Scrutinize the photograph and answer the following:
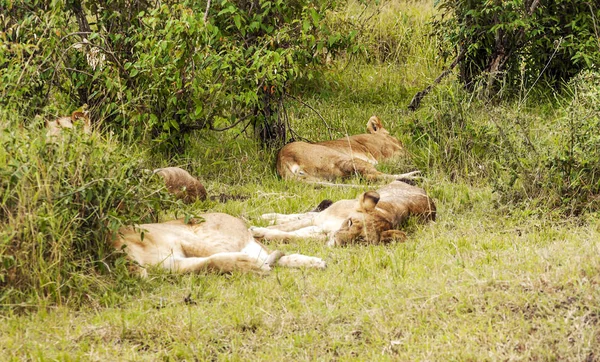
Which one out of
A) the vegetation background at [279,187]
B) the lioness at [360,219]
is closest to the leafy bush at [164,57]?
the vegetation background at [279,187]

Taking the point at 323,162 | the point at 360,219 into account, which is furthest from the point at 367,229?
the point at 323,162

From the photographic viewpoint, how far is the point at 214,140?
10.8m

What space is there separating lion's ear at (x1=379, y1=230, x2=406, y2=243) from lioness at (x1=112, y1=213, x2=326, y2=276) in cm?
84

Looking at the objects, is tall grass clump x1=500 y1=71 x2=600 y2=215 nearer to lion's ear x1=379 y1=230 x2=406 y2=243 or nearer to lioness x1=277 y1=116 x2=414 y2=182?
lion's ear x1=379 y1=230 x2=406 y2=243

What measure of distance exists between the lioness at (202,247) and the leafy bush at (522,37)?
5057 millimetres

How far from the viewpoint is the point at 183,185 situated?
27.8ft

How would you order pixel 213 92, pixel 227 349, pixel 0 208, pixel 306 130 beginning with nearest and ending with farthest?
pixel 227 349 < pixel 0 208 < pixel 213 92 < pixel 306 130

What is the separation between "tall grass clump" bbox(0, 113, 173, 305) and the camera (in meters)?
5.71

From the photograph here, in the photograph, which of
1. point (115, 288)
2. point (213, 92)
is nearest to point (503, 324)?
point (115, 288)

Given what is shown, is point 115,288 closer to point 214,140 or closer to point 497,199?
point 497,199

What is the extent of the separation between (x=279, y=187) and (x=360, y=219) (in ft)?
7.22

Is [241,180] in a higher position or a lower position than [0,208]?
lower

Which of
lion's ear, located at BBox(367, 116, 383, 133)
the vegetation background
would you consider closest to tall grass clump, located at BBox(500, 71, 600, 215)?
the vegetation background

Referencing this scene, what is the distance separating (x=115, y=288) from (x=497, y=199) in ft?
11.8
